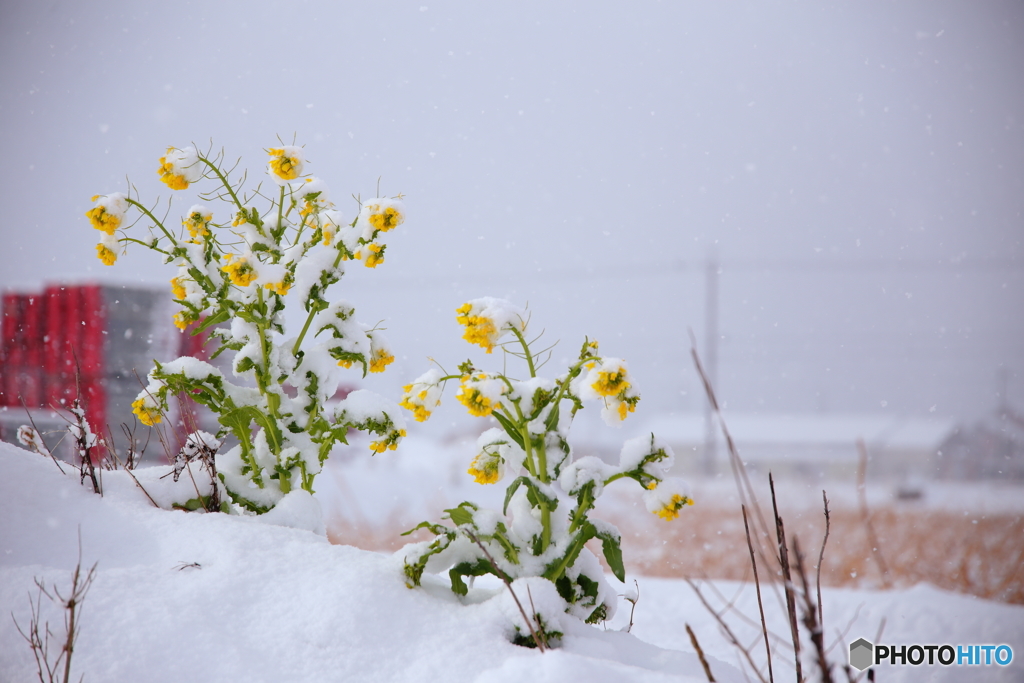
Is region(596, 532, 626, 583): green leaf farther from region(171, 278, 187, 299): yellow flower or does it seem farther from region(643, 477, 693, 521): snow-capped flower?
region(171, 278, 187, 299): yellow flower

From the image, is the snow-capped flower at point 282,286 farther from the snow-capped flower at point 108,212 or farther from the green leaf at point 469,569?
the green leaf at point 469,569

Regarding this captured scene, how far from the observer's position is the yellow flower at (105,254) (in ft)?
3.81

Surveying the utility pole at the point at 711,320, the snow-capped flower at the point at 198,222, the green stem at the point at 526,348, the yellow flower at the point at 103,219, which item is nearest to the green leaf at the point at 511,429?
the green stem at the point at 526,348

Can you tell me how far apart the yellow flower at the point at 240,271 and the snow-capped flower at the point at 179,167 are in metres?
0.20

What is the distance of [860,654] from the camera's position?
5.40 feet

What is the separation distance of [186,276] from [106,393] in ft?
15.7

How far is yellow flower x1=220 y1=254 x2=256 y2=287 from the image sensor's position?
3.52 ft

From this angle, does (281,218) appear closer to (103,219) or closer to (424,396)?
(103,219)

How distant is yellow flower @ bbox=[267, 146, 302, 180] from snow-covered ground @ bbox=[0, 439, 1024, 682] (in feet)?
2.08

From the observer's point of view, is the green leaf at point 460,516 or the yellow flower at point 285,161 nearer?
the green leaf at point 460,516

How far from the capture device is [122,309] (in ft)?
17.1

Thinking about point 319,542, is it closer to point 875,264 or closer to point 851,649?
point 851,649
